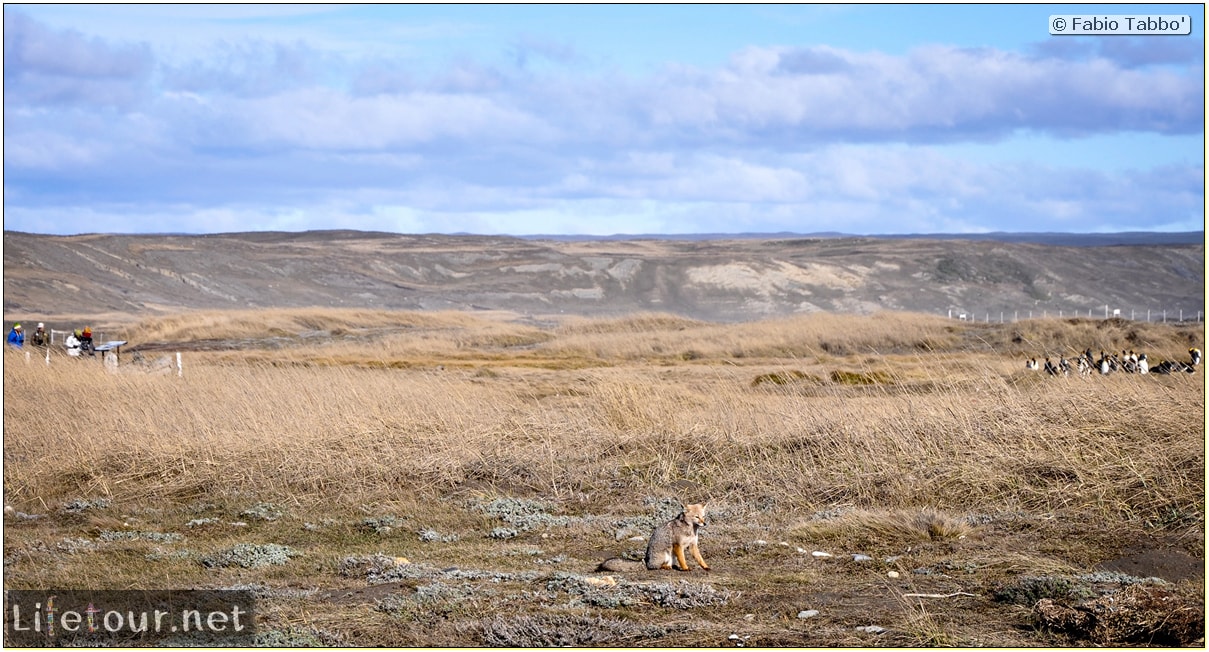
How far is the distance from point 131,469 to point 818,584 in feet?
24.1

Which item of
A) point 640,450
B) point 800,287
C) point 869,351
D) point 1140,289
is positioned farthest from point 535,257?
point 640,450

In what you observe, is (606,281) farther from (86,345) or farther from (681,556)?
(681,556)

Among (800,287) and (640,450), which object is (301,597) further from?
(800,287)

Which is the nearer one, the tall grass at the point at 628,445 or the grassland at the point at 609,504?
the grassland at the point at 609,504

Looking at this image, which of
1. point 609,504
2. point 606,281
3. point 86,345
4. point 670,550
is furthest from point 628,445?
point 606,281

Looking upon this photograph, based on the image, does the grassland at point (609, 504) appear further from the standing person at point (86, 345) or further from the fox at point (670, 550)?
the standing person at point (86, 345)

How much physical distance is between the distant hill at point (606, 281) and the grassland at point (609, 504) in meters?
57.0

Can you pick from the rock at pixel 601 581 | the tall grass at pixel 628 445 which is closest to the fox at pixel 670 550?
the rock at pixel 601 581

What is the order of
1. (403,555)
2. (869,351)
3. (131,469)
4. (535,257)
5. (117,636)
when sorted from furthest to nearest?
(535,257)
(869,351)
(131,469)
(403,555)
(117,636)

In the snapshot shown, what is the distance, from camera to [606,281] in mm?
84125

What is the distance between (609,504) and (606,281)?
7381 centimetres

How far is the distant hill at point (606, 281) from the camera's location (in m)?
73.8

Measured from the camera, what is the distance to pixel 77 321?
54.3 meters

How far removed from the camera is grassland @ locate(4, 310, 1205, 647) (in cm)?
668
